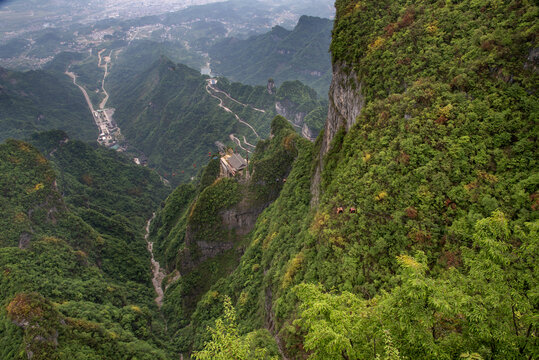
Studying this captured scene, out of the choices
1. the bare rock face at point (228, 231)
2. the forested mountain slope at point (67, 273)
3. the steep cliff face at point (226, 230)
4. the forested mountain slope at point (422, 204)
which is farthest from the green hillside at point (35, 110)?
the forested mountain slope at point (422, 204)

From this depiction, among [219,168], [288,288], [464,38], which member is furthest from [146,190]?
[464,38]

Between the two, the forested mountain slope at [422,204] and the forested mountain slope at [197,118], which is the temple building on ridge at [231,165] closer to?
the forested mountain slope at [422,204]

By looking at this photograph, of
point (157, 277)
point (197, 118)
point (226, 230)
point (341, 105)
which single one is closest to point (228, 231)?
point (226, 230)

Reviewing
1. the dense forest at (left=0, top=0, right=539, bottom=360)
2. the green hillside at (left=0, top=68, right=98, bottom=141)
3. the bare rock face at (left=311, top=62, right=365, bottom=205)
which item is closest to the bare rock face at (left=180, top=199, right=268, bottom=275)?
the dense forest at (left=0, top=0, right=539, bottom=360)

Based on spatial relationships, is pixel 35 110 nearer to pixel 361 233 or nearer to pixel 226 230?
pixel 226 230

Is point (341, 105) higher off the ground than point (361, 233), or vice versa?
point (341, 105)
